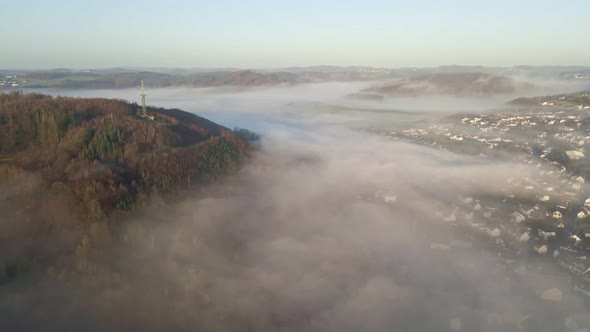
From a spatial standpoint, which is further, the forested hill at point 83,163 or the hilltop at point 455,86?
the hilltop at point 455,86

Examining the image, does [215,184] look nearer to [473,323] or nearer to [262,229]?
[262,229]

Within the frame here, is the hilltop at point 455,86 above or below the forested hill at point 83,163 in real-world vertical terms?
above

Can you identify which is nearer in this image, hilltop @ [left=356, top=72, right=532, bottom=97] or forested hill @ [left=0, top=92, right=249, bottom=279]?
forested hill @ [left=0, top=92, right=249, bottom=279]

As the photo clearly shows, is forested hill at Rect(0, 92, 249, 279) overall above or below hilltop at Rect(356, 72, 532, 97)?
below

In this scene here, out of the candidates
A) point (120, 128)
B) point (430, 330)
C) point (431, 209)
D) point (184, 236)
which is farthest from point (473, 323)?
point (120, 128)
